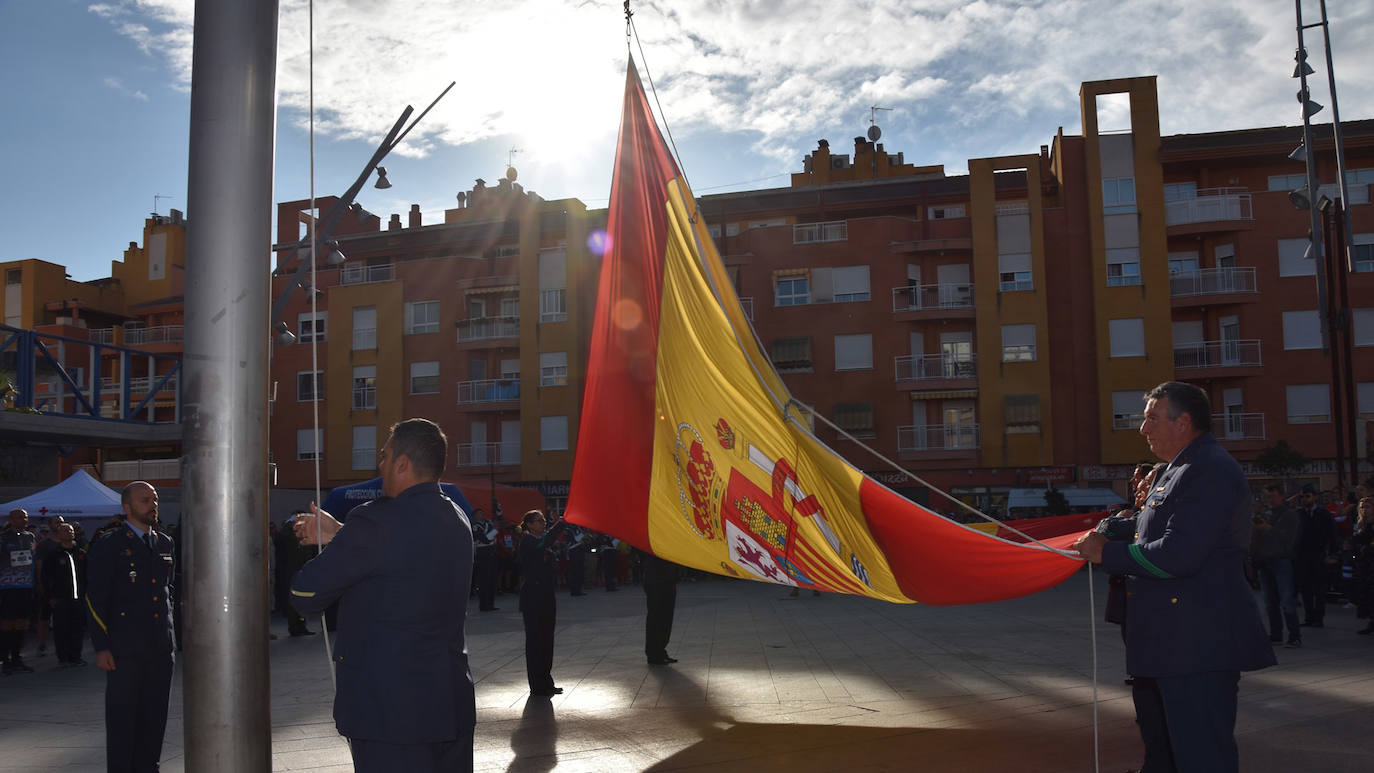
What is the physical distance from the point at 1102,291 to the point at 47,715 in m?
37.0

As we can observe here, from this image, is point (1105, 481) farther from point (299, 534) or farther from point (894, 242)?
point (299, 534)

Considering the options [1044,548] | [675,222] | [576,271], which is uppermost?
[576,271]

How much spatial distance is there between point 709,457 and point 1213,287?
37148 mm

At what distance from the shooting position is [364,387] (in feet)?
148

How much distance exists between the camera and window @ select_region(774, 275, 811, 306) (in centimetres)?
4038

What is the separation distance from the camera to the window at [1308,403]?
37094 millimetres

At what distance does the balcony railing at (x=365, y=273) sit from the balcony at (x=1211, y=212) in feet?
106

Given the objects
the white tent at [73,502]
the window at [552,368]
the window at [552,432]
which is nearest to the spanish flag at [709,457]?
the white tent at [73,502]

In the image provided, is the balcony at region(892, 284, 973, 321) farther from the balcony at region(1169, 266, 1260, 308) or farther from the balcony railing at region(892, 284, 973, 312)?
the balcony at region(1169, 266, 1260, 308)

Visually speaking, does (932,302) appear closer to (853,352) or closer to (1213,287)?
(853,352)

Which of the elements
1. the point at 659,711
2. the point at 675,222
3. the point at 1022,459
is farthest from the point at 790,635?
the point at 1022,459

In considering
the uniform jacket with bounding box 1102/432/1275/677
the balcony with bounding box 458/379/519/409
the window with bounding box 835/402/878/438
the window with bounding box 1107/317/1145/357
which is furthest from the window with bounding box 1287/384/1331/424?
the uniform jacket with bounding box 1102/432/1275/677

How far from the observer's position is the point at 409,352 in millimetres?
45031

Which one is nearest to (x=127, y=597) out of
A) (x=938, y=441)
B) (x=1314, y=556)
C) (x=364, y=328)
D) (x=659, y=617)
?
(x=659, y=617)
